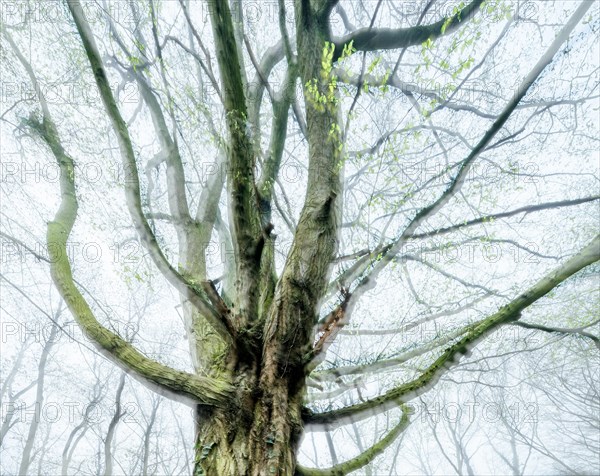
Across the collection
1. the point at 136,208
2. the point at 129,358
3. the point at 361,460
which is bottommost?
the point at 361,460

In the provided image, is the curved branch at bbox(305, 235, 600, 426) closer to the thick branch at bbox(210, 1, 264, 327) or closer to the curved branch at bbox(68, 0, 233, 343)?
the thick branch at bbox(210, 1, 264, 327)

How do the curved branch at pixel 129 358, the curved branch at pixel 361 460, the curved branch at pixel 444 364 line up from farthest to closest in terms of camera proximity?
the curved branch at pixel 361 460 < the curved branch at pixel 444 364 < the curved branch at pixel 129 358

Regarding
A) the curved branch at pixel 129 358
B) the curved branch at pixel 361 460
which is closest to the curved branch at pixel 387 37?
the curved branch at pixel 129 358

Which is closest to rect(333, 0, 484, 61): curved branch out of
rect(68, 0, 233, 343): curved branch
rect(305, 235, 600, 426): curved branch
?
rect(68, 0, 233, 343): curved branch

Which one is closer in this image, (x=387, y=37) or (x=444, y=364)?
(x=444, y=364)

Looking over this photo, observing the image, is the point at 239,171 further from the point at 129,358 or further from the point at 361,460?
the point at 361,460

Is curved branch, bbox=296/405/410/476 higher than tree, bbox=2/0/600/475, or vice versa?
tree, bbox=2/0/600/475

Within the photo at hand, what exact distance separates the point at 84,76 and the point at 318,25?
2.12m

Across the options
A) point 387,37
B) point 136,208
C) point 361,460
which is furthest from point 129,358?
point 387,37

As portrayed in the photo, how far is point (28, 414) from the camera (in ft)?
32.3

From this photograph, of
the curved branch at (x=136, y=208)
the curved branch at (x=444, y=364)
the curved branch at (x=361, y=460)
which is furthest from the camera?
the curved branch at (x=361, y=460)

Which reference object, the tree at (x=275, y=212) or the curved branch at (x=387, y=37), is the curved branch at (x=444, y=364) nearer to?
the tree at (x=275, y=212)

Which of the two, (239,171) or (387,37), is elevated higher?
(387,37)

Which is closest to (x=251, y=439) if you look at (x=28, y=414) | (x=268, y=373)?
(x=268, y=373)
